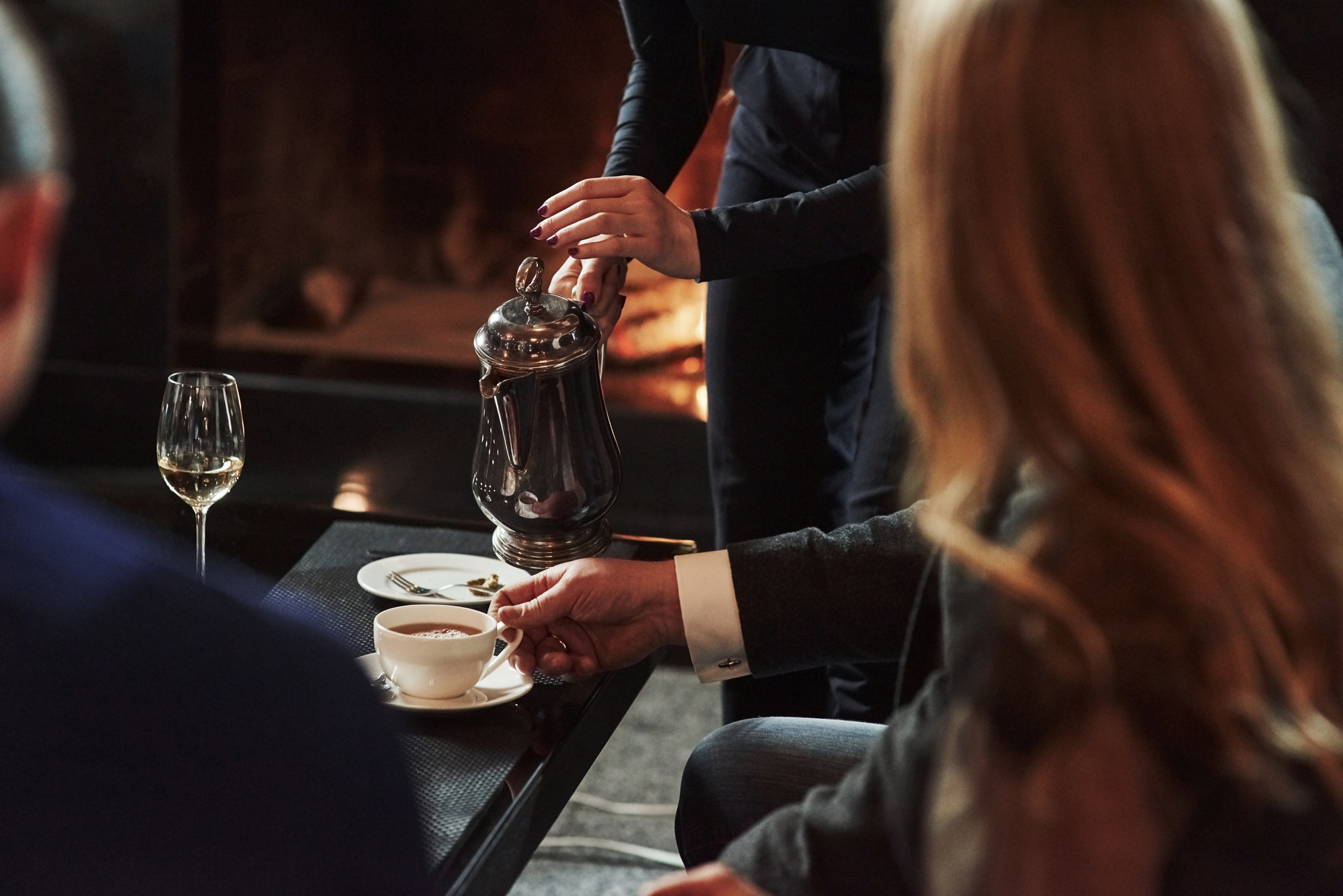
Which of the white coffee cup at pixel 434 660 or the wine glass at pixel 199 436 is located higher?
the wine glass at pixel 199 436

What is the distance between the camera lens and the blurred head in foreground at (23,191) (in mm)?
437

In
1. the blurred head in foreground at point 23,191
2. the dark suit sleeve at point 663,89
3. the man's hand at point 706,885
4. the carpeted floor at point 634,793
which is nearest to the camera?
the blurred head in foreground at point 23,191

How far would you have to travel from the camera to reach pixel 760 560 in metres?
1.07

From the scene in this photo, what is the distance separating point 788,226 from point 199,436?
0.59 m

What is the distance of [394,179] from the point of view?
9.11ft

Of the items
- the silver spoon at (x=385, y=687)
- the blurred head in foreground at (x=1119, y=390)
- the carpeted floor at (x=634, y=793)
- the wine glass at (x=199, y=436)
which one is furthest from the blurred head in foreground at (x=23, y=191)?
the carpeted floor at (x=634, y=793)

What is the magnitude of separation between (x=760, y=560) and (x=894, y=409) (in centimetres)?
40

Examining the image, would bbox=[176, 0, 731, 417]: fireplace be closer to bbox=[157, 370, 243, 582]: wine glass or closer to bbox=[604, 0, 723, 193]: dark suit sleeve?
bbox=[604, 0, 723, 193]: dark suit sleeve

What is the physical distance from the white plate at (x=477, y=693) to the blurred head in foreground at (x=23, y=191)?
0.43m

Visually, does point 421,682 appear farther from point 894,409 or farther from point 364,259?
point 364,259

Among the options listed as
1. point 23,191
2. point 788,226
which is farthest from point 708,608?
point 23,191

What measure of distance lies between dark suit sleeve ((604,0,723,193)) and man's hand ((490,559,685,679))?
0.59 m

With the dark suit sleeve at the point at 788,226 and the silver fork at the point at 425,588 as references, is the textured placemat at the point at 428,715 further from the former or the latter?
the dark suit sleeve at the point at 788,226

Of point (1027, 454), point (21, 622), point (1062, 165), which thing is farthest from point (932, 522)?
point (21, 622)
